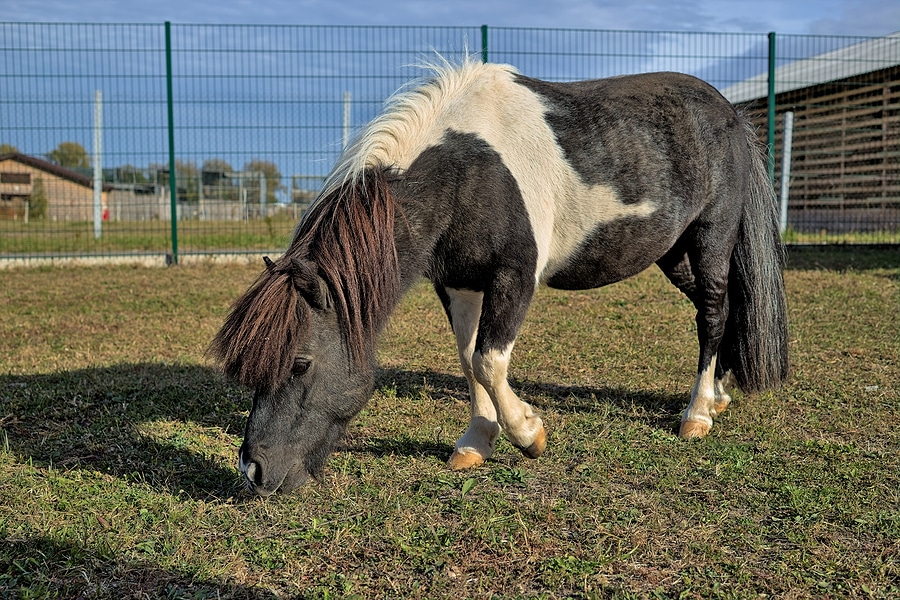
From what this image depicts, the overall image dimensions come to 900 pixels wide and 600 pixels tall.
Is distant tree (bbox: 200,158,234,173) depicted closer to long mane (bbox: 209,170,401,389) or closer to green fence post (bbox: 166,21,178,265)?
green fence post (bbox: 166,21,178,265)

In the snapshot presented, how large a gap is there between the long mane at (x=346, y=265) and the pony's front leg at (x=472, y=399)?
70cm

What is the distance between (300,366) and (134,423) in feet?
5.78

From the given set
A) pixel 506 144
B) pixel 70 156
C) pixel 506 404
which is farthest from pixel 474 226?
pixel 70 156

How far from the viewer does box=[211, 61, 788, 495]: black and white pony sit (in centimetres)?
311

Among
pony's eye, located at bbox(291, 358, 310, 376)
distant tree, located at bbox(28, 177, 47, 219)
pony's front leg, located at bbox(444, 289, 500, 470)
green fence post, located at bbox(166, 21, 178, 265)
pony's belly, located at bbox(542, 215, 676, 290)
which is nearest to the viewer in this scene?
pony's eye, located at bbox(291, 358, 310, 376)

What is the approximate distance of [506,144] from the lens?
3.66 meters

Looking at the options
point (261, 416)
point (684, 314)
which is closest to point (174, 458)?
point (261, 416)

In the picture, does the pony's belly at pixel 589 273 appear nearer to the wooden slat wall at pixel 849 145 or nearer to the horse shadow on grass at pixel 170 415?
the horse shadow on grass at pixel 170 415

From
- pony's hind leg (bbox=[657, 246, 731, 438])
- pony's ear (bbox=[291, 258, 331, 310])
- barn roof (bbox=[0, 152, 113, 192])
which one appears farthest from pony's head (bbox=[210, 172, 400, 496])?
barn roof (bbox=[0, 152, 113, 192])

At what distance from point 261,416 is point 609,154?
2189 millimetres

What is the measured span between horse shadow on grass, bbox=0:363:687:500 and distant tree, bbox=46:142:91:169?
7256 millimetres

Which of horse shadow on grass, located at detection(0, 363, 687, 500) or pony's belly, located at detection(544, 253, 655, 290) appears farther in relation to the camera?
pony's belly, located at detection(544, 253, 655, 290)

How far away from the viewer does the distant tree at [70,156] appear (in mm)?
11521

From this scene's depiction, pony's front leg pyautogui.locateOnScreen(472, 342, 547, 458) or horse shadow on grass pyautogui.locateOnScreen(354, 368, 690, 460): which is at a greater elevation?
pony's front leg pyautogui.locateOnScreen(472, 342, 547, 458)
